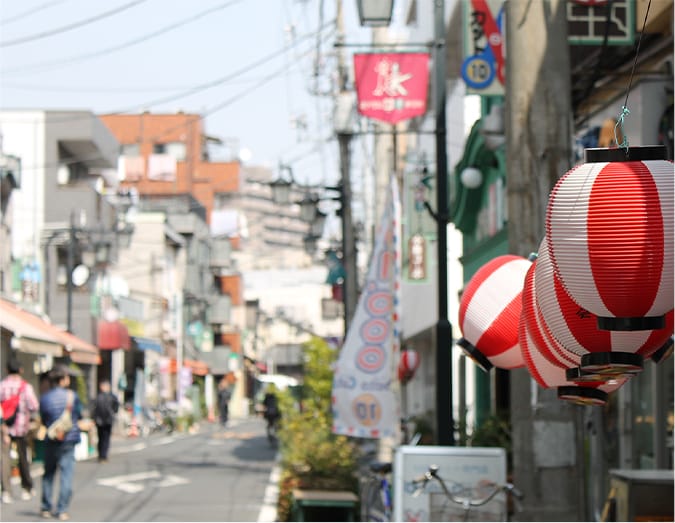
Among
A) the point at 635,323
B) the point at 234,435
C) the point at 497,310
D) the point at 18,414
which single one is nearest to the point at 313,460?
the point at 18,414

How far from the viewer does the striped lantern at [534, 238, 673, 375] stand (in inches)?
209

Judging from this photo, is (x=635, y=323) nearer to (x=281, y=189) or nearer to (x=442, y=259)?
(x=442, y=259)

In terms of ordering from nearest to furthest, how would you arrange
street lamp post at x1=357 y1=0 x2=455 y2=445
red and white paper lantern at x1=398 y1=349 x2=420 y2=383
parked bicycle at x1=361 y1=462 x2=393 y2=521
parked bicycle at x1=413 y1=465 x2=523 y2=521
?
1. parked bicycle at x1=413 y1=465 x2=523 y2=521
2. parked bicycle at x1=361 y1=462 x2=393 y2=521
3. street lamp post at x1=357 y1=0 x2=455 y2=445
4. red and white paper lantern at x1=398 y1=349 x2=420 y2=383

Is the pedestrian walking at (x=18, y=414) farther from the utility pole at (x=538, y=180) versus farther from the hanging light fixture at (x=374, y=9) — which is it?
the utility pole at (x=538, y=180)

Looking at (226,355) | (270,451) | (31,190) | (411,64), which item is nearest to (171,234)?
(226,355)

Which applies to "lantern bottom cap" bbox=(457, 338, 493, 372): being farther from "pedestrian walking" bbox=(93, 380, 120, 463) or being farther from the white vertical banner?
"pedestrian walking" bbox=(93, 380, 120, 463)

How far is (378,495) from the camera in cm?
1298

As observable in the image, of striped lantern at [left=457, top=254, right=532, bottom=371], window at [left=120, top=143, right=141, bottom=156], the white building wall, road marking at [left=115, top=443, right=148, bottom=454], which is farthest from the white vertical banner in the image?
window at [left=120, top=143, right=141, bottom=156]

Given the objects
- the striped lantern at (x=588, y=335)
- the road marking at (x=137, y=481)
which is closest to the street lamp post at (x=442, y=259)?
the striped lantern at (x=588, y=335)

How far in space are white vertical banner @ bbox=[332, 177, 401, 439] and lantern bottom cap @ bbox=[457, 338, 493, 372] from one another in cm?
662

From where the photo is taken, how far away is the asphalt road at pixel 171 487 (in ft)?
56.6

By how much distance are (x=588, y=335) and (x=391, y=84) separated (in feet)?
45.3

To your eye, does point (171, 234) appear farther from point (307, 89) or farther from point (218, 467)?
point (218, 467)

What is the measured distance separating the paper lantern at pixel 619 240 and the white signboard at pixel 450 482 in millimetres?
5215
